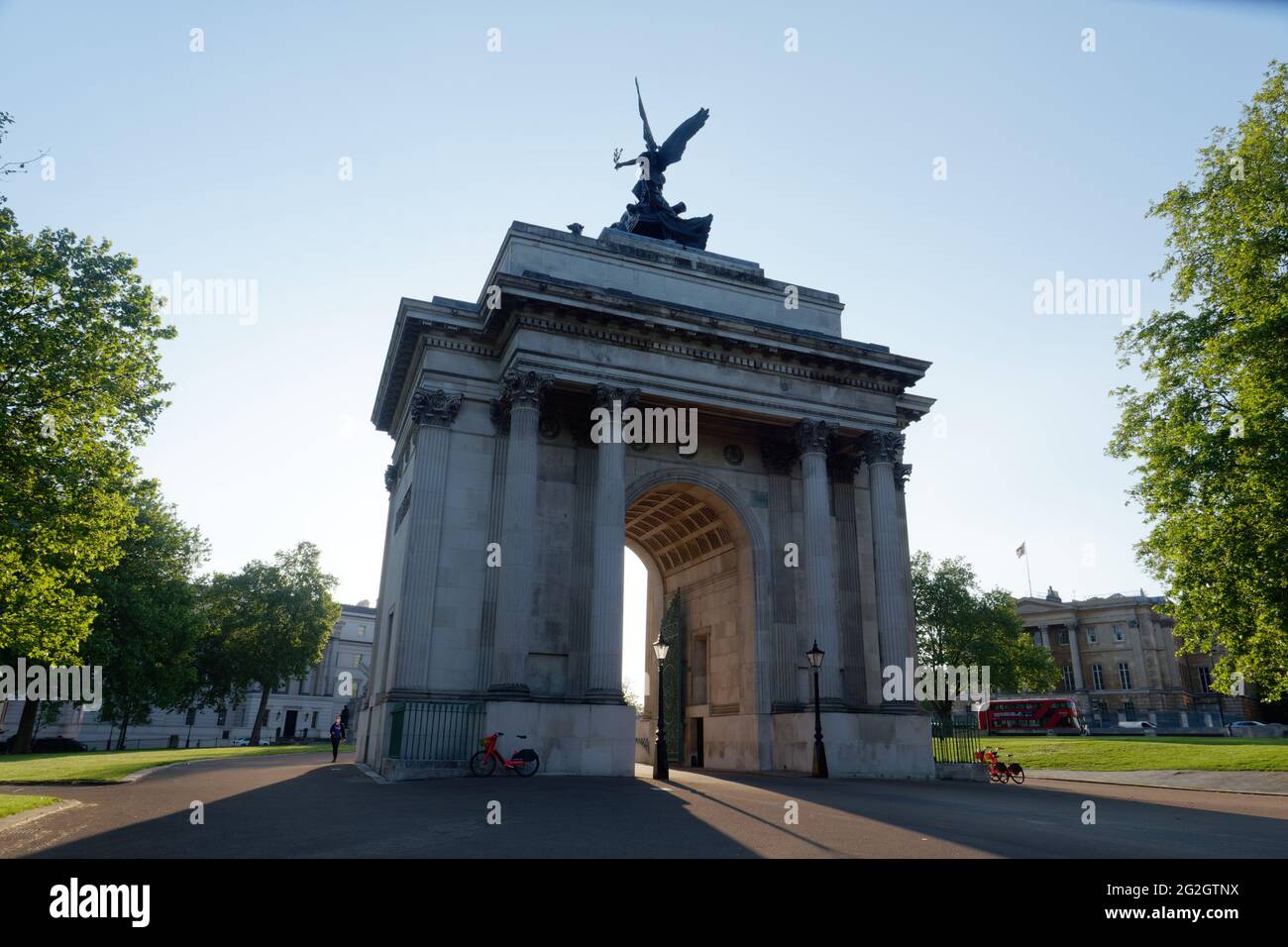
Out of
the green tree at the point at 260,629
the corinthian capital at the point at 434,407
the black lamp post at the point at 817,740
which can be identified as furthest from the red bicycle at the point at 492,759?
the green tree at the point at 260,629

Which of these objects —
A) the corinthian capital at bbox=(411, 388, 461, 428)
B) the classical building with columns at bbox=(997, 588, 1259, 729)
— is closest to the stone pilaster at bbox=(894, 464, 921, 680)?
the corinthian capital at bbox=(411, 388, 461, 428)

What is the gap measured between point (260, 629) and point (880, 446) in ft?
187

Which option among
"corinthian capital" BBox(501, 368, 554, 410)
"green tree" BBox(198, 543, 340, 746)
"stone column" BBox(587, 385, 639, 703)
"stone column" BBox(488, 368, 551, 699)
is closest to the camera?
"stone column" BBox(488, 368, 551, 699)

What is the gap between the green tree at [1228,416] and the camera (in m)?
22.4

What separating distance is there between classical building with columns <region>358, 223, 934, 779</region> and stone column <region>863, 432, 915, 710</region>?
0.08 meters

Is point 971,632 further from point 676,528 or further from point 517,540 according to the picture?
point 517,540

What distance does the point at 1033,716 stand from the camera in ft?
228

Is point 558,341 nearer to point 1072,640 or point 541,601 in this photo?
point 541,601

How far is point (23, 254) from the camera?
19859mm

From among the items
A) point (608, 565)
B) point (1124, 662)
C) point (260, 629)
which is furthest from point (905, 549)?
point (1124, 662)

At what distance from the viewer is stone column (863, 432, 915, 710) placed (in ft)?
88.2

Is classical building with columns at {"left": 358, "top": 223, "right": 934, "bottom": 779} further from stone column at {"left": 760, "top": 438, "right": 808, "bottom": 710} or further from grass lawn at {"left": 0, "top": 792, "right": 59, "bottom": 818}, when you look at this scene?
grass lawn at {"left": 0, "top": 792, "right": 59, "bottom": 818}
